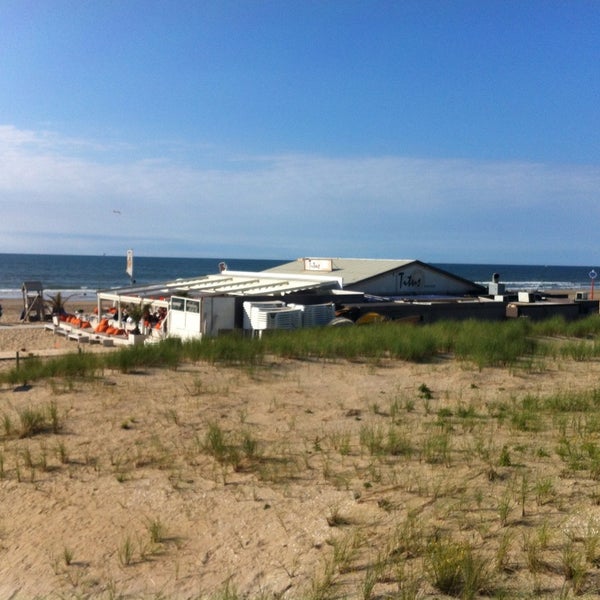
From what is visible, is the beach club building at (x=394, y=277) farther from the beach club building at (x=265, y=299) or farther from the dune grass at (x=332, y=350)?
the dune grass at (x=332, y=350)

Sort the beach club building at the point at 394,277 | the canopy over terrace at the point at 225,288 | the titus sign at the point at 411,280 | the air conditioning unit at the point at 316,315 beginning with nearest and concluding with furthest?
the air conditioning unit at the point at 316,315 → the canopy over terrace at the point at 225,288 → the beach club building at the point at 394,277 → the titus sign at the point at 411,280

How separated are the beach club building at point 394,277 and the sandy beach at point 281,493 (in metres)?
15.4

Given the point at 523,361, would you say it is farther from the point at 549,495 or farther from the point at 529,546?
the point at 529,546

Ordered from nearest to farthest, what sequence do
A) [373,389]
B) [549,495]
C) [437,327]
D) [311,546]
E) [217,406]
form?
[311,546] → [549,495] → [217,406] → [373,389] → [437,327]

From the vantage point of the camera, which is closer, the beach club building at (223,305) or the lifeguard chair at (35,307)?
the beach club building at (223,305)

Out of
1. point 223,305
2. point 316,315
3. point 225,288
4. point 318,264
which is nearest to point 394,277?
point 318,264

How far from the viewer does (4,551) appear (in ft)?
21.6

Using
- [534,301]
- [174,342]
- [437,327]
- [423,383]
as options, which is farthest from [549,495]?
[534,301]

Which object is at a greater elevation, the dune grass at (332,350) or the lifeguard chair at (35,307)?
the lifeguard chair at (35,307)

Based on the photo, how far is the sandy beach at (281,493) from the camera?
579cm

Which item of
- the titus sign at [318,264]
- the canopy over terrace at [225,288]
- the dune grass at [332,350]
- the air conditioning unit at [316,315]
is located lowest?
the dune grass at [332,350]

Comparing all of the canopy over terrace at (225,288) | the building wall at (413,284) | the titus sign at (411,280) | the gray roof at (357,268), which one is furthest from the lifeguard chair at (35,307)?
the titus sign at (411,280)

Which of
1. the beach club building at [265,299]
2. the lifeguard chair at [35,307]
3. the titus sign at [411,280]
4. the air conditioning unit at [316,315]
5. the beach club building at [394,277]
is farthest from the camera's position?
the lifeguard chair at [35,307]

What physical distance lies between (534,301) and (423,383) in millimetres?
14836
